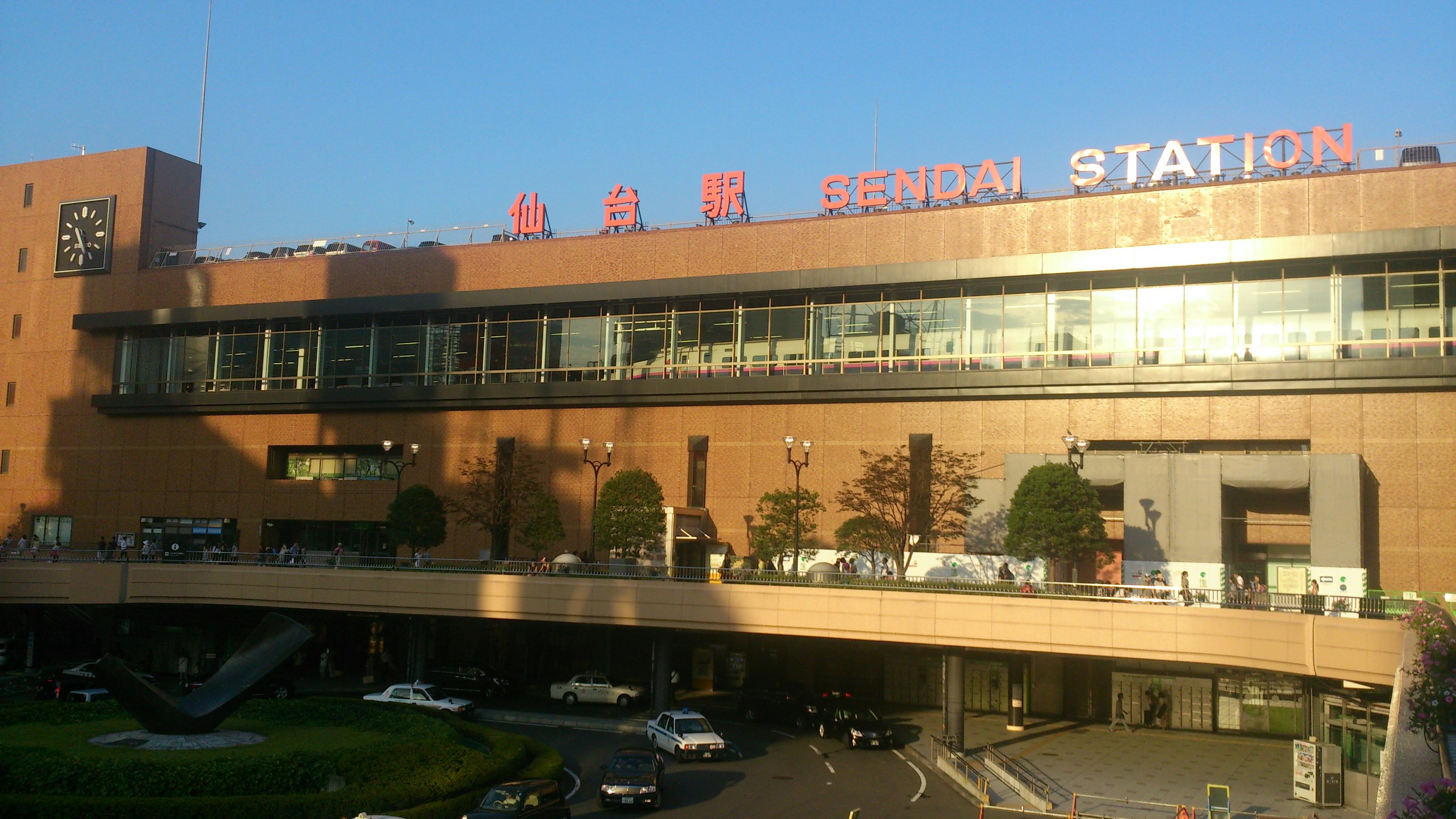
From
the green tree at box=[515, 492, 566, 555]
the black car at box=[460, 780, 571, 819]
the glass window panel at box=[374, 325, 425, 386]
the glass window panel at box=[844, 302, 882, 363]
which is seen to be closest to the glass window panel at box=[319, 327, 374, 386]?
the glass window panel at box=[374, 325, 425, 386]

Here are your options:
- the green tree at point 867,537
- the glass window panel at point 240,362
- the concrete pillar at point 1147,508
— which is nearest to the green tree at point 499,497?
the green tree at point 867,537

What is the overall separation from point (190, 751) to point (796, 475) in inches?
1063

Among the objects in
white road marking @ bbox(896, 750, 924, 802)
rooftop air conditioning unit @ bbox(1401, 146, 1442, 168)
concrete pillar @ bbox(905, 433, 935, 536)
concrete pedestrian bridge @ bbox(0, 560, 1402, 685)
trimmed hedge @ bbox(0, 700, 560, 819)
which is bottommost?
white road marking @ bbox(896, 750, 924, 802)

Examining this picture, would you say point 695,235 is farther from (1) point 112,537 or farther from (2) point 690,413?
(1) point 112,537

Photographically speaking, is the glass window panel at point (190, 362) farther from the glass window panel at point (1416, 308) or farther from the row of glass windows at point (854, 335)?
the glass window panel at point (1416, 308)

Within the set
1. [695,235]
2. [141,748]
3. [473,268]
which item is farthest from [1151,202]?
[141,748]

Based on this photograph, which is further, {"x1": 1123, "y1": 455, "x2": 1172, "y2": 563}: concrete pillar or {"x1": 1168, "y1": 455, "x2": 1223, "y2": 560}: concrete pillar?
{"x1": 1123, "y1": 455, "x2": 1172, "y2": 563}: concrete pillar

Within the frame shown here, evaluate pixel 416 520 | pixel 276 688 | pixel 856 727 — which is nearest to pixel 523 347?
pixel 416 520

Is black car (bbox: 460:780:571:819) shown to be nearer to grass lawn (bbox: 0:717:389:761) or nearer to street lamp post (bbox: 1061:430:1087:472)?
grass lawn (bbox: 0:717:389:761)

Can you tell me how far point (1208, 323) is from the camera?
157 ft

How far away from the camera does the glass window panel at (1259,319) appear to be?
46.7 meters

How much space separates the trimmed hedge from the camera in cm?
2516

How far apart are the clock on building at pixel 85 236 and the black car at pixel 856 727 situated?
5243 centimetres

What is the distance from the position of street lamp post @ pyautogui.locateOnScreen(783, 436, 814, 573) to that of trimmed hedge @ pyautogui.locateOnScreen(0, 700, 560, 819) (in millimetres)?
16144
